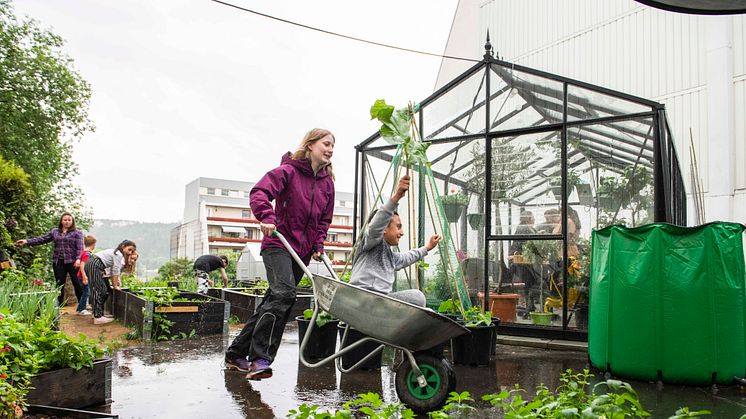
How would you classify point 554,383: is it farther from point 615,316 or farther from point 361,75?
point 361,75

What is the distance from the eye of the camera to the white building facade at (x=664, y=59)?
9953mm

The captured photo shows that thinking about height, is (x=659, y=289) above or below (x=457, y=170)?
below

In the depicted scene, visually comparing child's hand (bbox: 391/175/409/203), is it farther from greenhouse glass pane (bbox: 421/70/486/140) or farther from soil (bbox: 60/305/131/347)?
greenhouse glass pane (bbox: 421/70/486/140)

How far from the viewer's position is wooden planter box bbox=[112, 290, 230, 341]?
5.35 meters

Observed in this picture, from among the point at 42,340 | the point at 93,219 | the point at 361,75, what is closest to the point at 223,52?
the point at 361,75

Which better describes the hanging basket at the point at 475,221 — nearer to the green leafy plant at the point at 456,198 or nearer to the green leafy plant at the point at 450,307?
the green leafy plant at the point at 456,198

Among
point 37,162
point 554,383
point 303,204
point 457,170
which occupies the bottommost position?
point 554,383

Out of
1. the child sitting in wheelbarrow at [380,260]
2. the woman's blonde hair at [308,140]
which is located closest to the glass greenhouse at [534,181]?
the child sitting in wheelbarrow at [380,260]

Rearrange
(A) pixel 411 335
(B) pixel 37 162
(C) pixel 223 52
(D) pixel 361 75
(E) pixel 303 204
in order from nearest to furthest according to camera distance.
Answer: (A) pixel 411 335
(E) pixel 303 204
(D) pixel 361 75
(C) pixel 223 52
(B) pixel 37 162

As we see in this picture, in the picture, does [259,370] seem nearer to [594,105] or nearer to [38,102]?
[594,105]

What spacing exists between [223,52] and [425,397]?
9625 millimetres

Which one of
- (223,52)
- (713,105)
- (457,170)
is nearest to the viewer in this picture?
(457,170)

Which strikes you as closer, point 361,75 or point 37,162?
point 361,75

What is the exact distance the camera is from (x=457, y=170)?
260 inches
